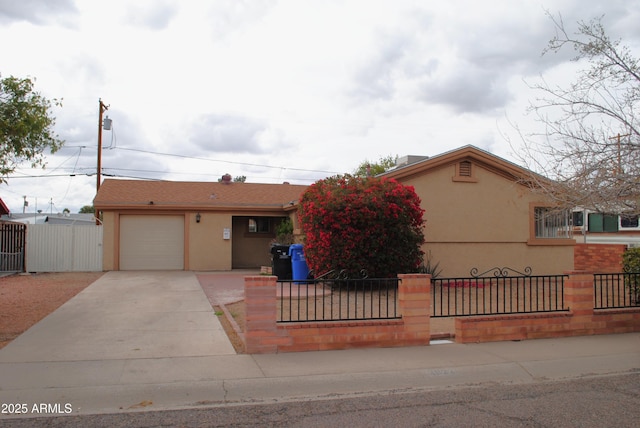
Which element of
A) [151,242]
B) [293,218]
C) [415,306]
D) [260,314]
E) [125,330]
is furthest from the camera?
[151,242]

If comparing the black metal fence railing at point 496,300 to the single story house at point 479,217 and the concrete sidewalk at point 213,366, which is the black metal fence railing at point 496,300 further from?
the single story house at point 479,217

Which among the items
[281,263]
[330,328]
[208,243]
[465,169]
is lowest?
[330,328]

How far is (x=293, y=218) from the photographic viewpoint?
20.5 meters

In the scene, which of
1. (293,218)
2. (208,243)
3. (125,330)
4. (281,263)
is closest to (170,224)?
(208,243)

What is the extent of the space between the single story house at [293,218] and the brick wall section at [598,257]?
8.99 feet

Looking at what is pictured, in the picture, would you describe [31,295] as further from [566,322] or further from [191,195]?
[566,322]

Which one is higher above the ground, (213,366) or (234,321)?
(234,321)

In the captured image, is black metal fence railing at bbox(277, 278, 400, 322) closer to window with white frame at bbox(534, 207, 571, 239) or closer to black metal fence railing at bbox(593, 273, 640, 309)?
black metal fence railing at bbox(593, 273, 640, 309)

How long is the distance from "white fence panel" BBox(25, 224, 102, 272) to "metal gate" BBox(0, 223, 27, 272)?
26 centimetres

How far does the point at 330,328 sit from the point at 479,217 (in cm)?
1021

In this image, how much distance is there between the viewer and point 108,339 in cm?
855

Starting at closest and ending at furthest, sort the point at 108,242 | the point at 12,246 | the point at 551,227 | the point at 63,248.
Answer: the point at 551,227, the point at 12,246, the point at 63,248, the point at 108,242

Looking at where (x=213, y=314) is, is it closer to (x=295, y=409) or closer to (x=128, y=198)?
(x=295, y=409)

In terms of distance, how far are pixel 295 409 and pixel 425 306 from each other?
11.1 ft
